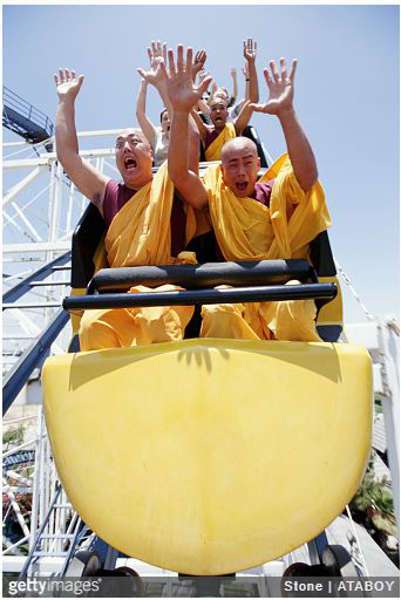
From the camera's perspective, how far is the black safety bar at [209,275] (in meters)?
0.83

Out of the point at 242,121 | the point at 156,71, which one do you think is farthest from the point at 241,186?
the point at 242,121

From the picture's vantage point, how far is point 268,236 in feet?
3.31

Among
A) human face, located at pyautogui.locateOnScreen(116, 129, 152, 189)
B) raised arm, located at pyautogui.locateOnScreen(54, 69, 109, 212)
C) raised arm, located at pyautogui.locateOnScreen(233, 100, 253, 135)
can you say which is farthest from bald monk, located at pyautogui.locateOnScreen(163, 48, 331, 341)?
raised arm, located at pyautogui.locateOnScreen(233, 100, 253, 135)

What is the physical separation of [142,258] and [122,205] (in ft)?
0.80

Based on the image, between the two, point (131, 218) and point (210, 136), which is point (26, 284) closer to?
point (210, 136)

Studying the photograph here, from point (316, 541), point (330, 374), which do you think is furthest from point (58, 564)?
point (330, 374)

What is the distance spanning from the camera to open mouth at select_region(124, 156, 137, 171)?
113cm

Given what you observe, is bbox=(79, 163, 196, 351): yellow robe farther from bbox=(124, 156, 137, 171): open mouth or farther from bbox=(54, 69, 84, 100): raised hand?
bbox=(54, 69, 84, 100): raised hand

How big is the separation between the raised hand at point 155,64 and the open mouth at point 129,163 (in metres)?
0.33

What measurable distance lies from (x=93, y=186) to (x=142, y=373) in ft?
2.25

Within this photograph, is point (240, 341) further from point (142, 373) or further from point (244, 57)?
point (244, 57)

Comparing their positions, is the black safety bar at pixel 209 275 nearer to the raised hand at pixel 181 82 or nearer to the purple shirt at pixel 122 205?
the purple shirt at pixel 122 205

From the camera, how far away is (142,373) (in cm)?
73

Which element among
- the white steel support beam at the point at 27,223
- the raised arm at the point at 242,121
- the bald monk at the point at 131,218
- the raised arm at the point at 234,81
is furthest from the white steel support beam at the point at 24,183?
the bald monk at the point at 131,218
